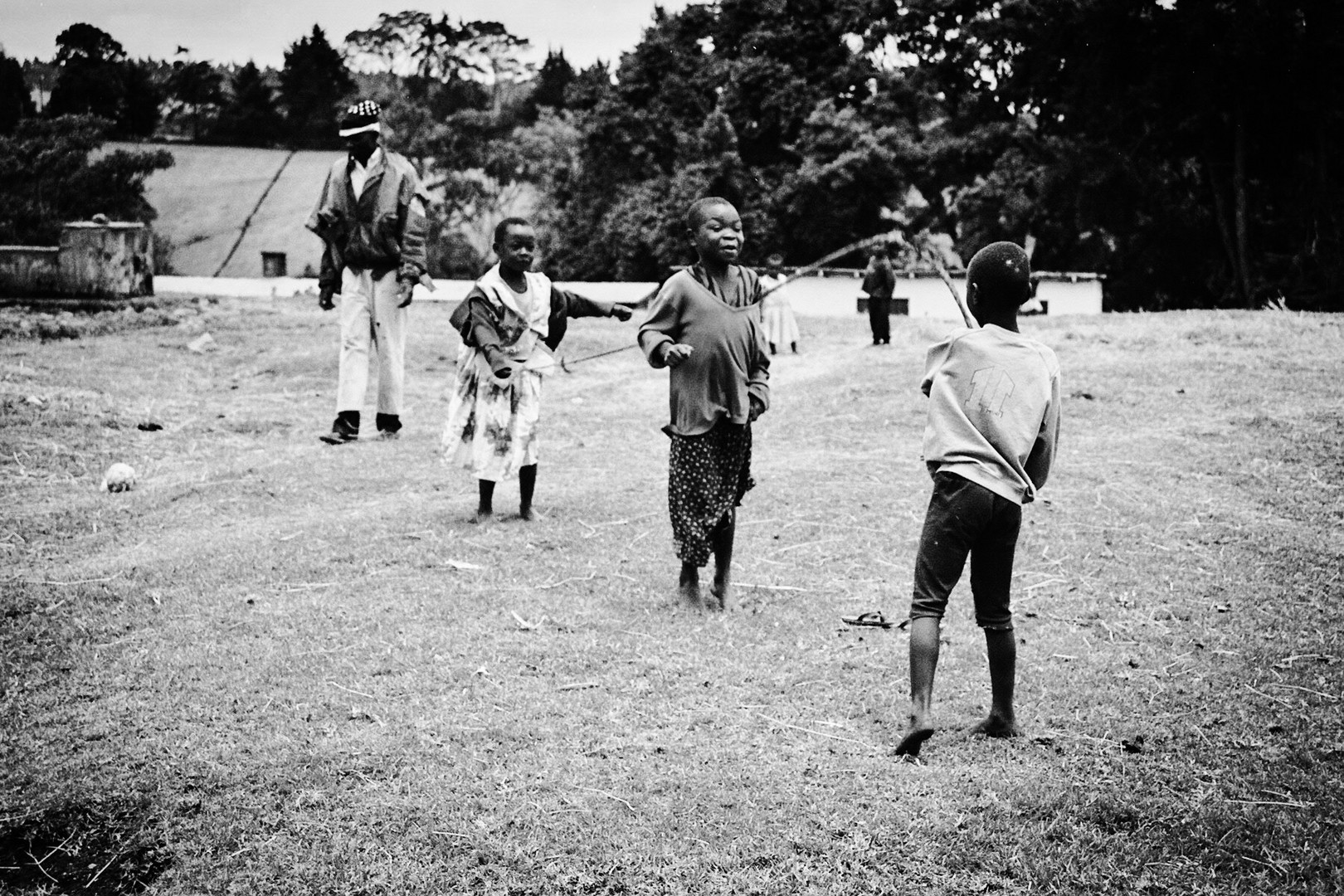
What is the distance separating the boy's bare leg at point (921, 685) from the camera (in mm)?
3920

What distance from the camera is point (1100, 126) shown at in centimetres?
2936

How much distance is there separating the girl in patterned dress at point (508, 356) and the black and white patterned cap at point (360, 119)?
2510 mm

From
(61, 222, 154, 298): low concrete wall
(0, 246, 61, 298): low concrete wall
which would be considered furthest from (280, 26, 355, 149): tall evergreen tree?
(0, 246, 61, 298): low concrete wall

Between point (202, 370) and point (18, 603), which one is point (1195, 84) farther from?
point (18, 603)

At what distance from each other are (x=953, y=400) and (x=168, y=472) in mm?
6931

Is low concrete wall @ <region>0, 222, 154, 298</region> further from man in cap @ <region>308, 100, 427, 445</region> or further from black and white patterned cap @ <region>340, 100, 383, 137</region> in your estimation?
black and white patterned cap @ <region>340, 100, 383, 137</region>

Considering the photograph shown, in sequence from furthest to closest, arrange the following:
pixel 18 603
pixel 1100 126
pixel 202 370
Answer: pixel 1100 126
pixel 202 370
pixel 18 603

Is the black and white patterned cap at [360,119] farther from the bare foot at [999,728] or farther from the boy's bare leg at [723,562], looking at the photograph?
the bare foot at [999,728]

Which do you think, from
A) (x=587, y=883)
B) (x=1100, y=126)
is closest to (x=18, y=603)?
(x=587, y=883)

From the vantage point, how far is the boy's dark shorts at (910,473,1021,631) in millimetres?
3959

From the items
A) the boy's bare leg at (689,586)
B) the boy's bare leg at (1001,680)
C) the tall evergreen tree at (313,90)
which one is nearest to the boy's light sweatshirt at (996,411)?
the boy's bare leg at (1001,680)

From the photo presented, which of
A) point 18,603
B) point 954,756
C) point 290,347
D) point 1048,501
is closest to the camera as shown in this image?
point 954,756

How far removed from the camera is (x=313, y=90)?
5131 centimetres

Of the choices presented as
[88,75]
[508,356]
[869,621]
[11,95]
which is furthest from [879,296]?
[88,75]
